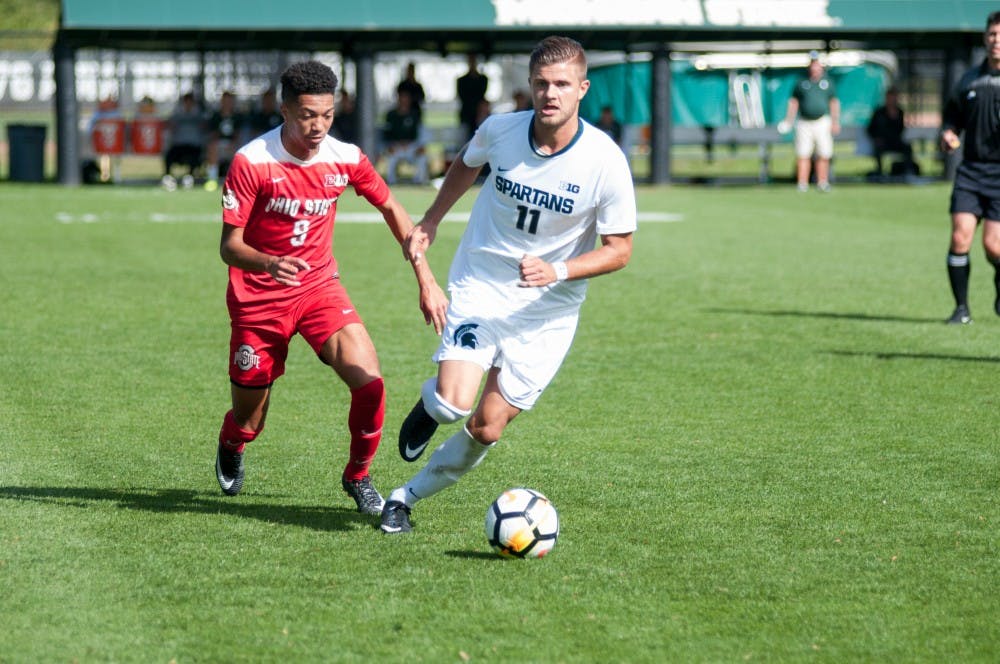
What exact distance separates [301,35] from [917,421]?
21.5m

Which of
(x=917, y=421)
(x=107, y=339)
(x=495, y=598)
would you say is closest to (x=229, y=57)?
(x=107, y=339)

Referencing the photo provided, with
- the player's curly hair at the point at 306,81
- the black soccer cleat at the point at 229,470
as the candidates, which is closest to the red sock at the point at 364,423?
the black soccer cleat at the point at 229,470

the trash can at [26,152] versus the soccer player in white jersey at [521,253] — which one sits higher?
the soccer player in white jersey at [521,253]

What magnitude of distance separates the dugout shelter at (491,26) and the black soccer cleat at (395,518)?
2165cm

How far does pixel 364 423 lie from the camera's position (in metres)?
6.14

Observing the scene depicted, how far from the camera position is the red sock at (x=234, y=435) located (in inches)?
250

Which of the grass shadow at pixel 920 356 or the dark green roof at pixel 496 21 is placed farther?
the dark green roof at pixel 496 21

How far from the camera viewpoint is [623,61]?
1383 inches

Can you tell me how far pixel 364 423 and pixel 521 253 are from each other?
1052 millimetres

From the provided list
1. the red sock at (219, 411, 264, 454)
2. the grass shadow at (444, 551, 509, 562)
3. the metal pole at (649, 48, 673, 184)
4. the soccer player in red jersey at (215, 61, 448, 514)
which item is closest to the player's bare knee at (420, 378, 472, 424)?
the soccer player in red jersey at (215, 61, 448, 514)

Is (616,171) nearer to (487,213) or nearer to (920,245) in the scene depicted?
(487,213)

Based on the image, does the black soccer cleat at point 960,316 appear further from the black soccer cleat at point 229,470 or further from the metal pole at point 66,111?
the metal pole at point 66,111

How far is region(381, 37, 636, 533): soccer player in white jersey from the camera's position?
5.60 metres

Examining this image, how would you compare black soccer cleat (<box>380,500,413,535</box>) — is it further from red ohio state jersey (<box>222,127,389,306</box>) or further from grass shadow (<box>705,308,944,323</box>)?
grass shadow (<box>705,308,944,323</box>)
